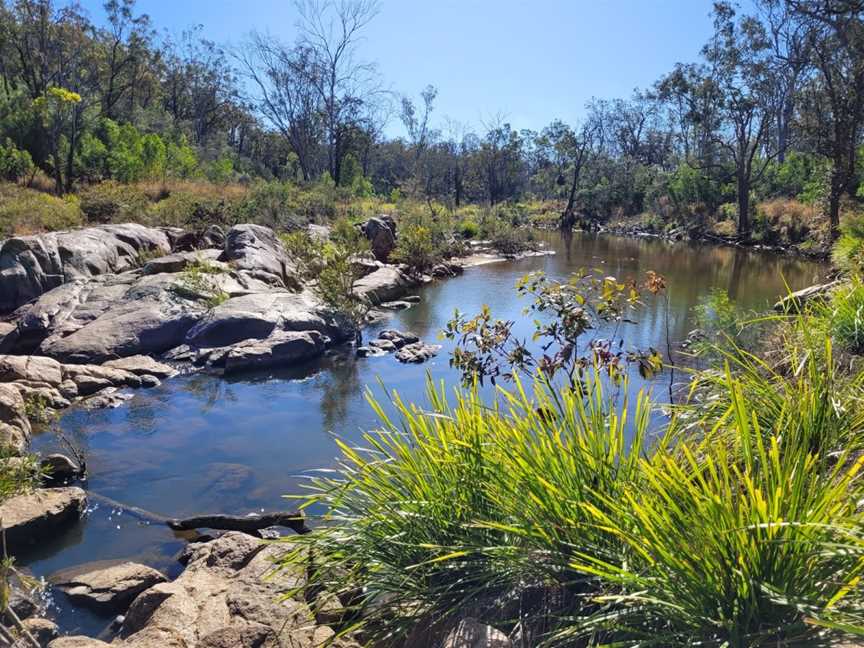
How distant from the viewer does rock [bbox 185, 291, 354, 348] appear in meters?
10.6

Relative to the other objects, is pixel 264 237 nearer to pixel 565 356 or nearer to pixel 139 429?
pixel 139 429

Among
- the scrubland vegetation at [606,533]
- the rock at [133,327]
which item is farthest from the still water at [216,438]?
the rock at [133,327]

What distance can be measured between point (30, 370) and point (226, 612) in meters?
6.56

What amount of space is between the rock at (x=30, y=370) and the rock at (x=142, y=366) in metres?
0.84

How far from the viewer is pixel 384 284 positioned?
15750 millimetres

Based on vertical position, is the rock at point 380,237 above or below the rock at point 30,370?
above

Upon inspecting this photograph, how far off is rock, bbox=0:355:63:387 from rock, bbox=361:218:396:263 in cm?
1179

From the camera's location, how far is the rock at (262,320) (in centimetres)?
1057

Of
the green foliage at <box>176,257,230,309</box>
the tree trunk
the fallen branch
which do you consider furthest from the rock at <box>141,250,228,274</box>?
Answer: the tree trunk

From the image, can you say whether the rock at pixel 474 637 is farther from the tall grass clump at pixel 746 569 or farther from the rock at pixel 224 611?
the rock at pixel 224 611

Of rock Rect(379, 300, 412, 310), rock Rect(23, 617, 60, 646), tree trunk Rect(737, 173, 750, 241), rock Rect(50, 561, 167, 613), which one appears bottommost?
rock Rect(50, 561, 167, 613)

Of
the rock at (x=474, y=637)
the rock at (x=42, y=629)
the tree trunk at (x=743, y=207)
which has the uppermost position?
the tree trunk at (x=743, y=207)

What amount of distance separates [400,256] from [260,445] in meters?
12.3

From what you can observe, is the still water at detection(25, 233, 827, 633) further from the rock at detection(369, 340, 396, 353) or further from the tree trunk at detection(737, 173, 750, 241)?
the tree trunk at detection(737, 173, 750, 241)
